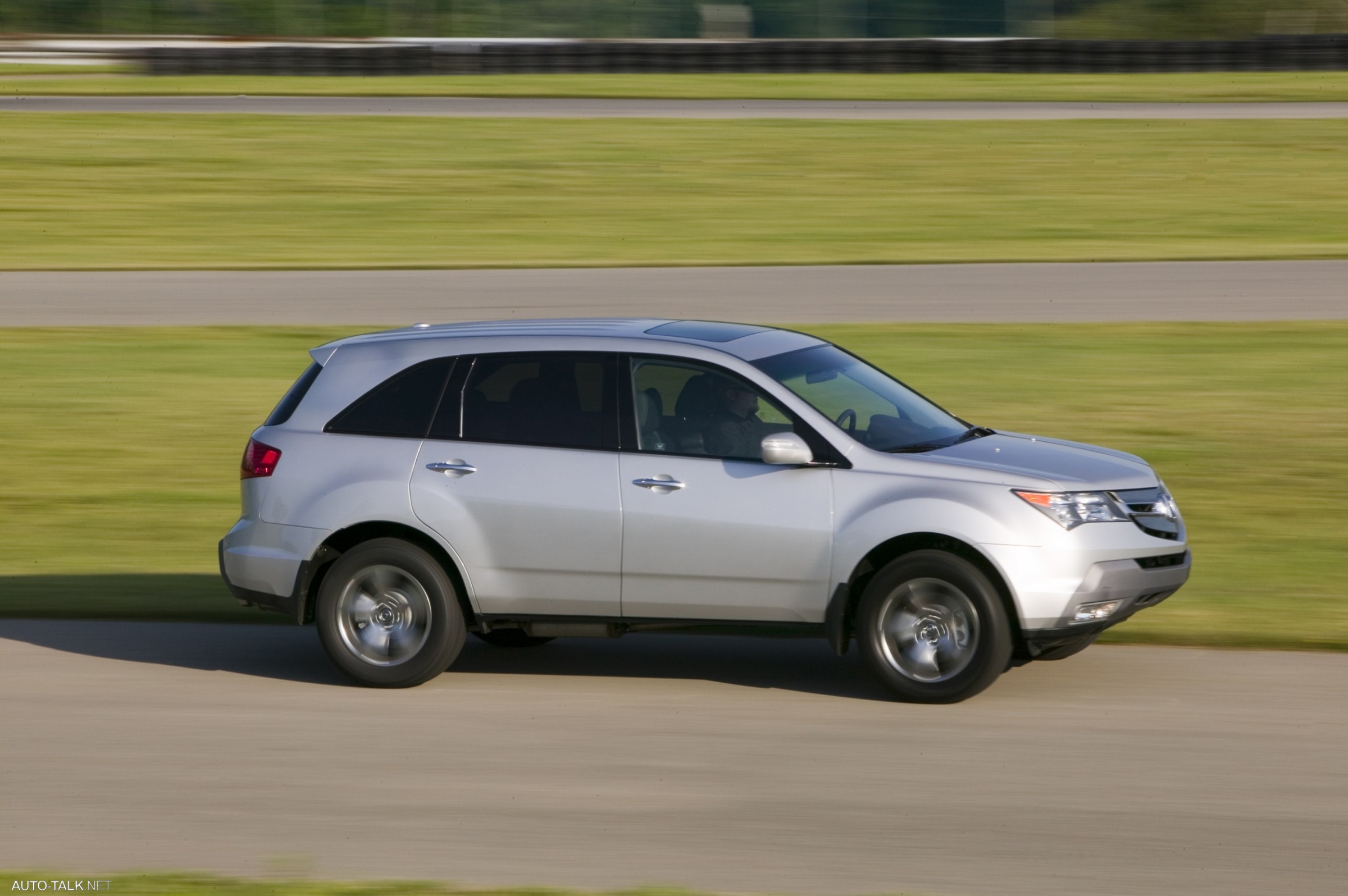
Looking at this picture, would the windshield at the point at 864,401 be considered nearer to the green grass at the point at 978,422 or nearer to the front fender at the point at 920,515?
the front fender at the point at 920,515

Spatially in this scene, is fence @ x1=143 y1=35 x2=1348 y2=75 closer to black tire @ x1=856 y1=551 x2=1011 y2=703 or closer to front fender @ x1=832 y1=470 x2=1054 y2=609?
front fender @ x1=832 y1=470 x2=1054 y2=609

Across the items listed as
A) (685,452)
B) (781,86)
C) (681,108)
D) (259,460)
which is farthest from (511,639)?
(781,86)

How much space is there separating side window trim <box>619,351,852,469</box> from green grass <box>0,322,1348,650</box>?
2252 mm

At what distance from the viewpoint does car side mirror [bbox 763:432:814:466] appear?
25.3 ft

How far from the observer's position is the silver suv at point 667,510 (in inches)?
301

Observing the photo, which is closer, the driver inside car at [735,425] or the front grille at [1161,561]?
the front grille at [1161,561]

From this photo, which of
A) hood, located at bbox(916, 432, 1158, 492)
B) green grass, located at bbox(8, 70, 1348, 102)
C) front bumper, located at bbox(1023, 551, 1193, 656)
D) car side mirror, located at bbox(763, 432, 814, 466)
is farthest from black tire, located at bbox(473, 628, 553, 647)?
green grass, located at bbox(8, 70, 1348, 102)

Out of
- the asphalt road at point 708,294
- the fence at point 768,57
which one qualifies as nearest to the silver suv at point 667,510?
the asphalt road at point 708,294

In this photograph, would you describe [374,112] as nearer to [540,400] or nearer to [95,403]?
[95,403]

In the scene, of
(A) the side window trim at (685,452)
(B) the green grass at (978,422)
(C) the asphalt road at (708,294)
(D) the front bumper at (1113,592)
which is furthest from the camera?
(C) the asphalt road at (708,294)

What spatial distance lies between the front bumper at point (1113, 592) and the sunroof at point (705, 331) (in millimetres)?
2044

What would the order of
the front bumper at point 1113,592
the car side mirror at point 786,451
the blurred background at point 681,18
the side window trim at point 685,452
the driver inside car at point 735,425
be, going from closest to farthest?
the front bumper at point 1113,592
the car side mirror at point 786,451
the side window trim at point 685,452
the driver inside car at point 735,425
the blurred background at point 681,18

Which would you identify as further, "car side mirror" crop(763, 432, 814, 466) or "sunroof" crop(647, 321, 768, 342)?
"sunroof" crop(647, 321, 768, 342)

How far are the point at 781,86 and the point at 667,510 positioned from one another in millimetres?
32366
